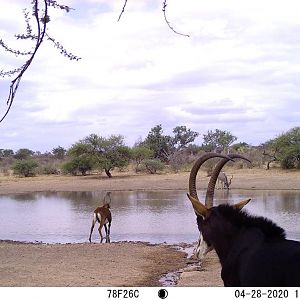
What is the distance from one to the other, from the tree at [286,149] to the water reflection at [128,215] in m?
8.66

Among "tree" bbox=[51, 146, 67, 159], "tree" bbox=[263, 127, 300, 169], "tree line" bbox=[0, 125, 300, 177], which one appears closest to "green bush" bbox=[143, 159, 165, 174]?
"tree line" bbox=[0, 125, 300, 177]

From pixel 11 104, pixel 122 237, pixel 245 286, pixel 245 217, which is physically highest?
pixel 11 104

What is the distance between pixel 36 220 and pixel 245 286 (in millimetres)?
19422

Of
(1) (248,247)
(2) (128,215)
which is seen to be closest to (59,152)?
(2) (128,215)

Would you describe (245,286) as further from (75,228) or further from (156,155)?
(156,155)

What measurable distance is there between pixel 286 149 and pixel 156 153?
1428 centimetres

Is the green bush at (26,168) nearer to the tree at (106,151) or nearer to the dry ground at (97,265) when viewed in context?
the tree at (106,151)

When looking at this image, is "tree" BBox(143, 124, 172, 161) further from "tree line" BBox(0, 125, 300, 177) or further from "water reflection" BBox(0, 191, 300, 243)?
"water reflection" BBox(0, 191, 300, 243)

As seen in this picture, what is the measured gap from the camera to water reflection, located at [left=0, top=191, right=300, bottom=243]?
18641 mm

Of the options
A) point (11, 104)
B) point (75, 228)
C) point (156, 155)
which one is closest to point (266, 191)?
point (75, 228)

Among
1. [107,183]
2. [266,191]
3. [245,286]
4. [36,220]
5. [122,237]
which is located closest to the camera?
[245,286]

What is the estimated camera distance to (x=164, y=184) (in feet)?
122

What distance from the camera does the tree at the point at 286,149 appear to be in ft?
130

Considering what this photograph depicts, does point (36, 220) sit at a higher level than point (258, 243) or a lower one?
lower
